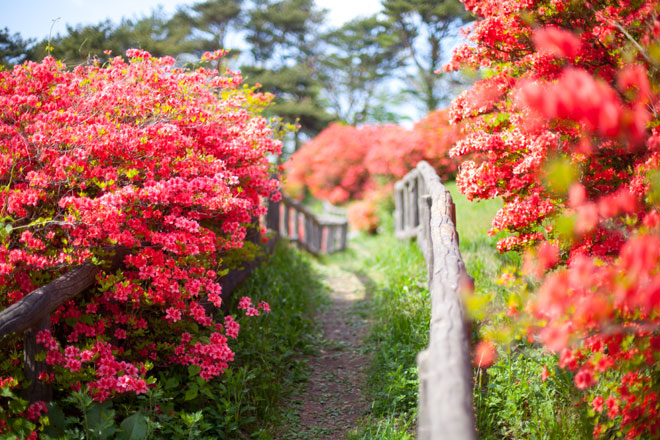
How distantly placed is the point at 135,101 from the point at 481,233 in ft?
14.7

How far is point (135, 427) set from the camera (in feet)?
9.59

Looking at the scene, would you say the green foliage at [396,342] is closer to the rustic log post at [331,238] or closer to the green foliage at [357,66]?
the rustic log post at [331,238]

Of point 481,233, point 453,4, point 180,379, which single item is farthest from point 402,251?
point 453,4

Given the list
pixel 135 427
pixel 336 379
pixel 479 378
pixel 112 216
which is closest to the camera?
pixel 135 427

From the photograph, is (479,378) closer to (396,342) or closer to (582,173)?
(396,342)

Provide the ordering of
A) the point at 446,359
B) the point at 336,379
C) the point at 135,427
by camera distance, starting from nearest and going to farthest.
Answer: the point at 446,359 < the point at 135,427 < the point at 336,379

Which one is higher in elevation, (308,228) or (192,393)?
(192,393)

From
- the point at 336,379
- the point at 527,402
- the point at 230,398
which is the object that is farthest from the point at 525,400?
the point at 230,398

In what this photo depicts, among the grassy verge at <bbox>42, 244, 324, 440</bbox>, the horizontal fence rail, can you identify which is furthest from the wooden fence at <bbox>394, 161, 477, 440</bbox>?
the horizontal fence rail

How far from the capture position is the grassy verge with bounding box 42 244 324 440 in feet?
9.57

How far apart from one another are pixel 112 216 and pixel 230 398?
64.6 inches

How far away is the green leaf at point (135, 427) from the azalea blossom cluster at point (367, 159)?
7.51 meters

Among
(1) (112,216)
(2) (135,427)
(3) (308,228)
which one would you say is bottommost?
(3) (308,228)

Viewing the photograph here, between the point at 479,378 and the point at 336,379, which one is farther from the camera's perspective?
the point at 336,379
